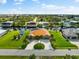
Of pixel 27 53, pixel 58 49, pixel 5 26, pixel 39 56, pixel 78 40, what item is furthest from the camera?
pixel 5 26

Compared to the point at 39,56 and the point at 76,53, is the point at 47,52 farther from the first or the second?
the point at 76,53

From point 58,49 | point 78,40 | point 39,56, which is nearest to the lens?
point 39,56

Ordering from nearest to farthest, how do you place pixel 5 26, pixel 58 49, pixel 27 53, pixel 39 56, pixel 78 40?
pixel 39 56 < pixel 27 53 < pixel 58 49 < pixel 78 40 < pixel 5 26

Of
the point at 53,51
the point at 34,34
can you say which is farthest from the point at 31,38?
the point at 53,51

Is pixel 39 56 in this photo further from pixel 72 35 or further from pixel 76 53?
pixel 72 35

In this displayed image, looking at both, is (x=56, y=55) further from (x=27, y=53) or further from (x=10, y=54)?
(x=10, y=54)

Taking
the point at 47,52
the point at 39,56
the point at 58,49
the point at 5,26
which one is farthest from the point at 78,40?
the point at 5,26

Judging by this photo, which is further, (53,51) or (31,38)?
(31,38)

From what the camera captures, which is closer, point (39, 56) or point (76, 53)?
point (39, 56)

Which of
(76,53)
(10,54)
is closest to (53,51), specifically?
(76,53)
